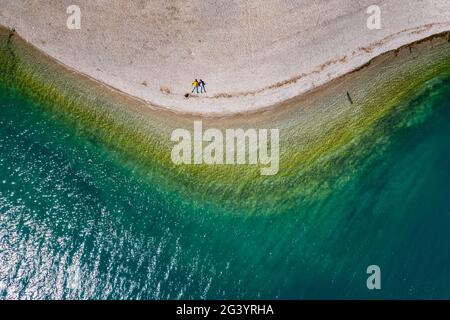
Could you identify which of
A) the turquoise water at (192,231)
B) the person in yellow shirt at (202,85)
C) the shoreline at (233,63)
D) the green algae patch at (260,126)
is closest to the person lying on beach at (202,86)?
the person in yellow shirt at (202,85)

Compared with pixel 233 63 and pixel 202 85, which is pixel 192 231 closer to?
pixel 202 85

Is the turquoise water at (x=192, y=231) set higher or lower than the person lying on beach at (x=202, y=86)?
lower

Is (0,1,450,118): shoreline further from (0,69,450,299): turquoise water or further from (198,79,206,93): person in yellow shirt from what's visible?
(0,69,450,299): turquoise water

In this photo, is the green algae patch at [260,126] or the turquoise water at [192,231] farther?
the green algae patch at [260,126]

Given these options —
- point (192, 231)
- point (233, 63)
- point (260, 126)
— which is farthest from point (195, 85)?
point (192, 231)

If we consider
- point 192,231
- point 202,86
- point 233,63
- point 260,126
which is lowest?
point 192,231

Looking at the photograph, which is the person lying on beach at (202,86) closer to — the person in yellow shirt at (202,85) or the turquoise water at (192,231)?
the person in yellow shirt at (202,85)
